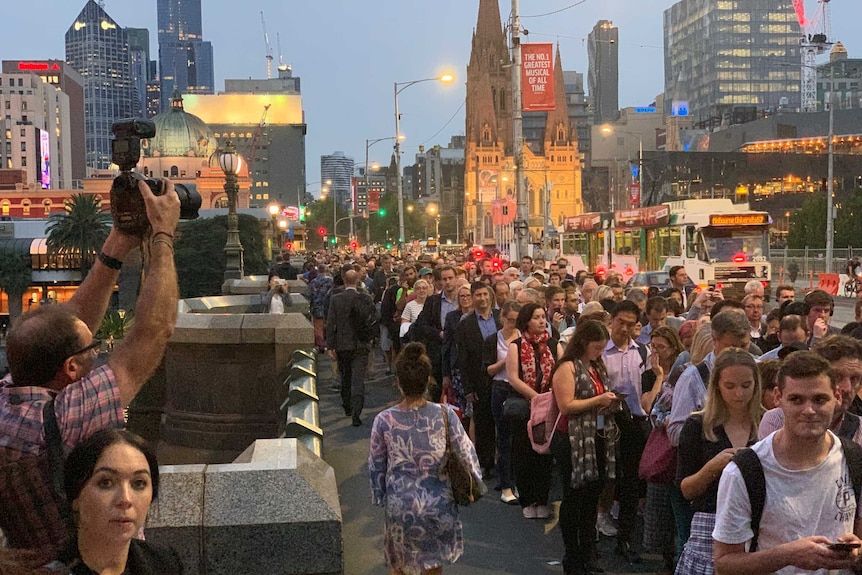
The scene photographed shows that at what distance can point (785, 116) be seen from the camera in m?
108

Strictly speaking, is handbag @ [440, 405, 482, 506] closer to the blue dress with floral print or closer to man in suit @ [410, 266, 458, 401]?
the blue dress with floral print

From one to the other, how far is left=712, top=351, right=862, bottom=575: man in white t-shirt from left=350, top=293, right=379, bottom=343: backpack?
9.76 meters

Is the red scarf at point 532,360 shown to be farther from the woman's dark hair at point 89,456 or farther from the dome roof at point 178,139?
the dome roof at point 178,139

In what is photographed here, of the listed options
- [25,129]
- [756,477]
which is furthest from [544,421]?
[25,129]

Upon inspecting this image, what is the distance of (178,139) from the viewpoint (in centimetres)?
12975

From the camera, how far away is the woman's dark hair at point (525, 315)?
342 inches

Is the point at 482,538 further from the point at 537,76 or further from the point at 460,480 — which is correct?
the point at 537,76

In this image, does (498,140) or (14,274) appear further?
(498,140)

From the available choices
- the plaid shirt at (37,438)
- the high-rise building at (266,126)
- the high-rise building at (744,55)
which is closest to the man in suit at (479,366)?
the plaid shirt at (37,438)

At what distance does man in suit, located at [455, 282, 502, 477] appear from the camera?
407 inches

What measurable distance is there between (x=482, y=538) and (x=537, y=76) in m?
18.5

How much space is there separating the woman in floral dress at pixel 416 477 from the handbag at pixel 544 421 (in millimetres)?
1569

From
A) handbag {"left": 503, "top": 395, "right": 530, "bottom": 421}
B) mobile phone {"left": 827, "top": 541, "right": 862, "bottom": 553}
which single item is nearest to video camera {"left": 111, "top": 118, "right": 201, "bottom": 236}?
mobile phone {"left": 827, "top": 541, "right": 862, "bottom": 553}

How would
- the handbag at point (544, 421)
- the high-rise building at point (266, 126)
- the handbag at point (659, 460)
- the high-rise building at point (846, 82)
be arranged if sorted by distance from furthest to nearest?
the high-rise building at point (266, 126) < the high-rise building at point (846, 82) < the handbag at point (544, 421) < the handbag at point (659, 460)
